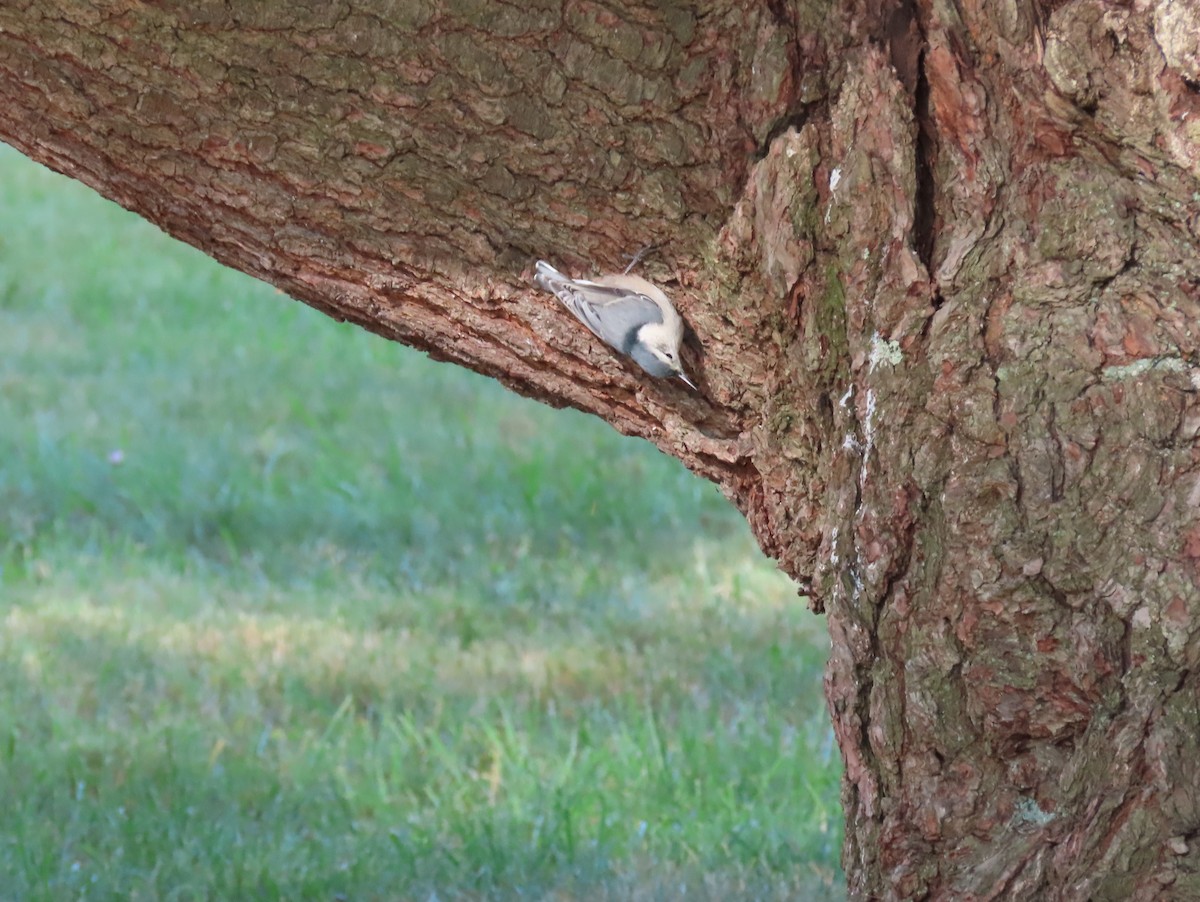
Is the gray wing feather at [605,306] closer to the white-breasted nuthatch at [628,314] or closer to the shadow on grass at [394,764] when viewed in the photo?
the white-breasted nuthatch at [628,314]

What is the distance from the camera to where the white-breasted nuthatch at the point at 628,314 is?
2.03 metres

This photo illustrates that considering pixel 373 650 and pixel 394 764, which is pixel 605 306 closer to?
pixel 394 764

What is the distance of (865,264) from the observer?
1904mm

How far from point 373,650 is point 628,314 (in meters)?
2.56

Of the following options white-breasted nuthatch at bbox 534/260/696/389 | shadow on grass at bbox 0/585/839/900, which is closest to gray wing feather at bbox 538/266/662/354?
white-breasted nuthatch at bbox 534/260/696/389

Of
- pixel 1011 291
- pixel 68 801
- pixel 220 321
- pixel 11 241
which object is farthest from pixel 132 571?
pixel 11 241

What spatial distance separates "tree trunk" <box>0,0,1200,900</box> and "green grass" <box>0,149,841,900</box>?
4.53 ft

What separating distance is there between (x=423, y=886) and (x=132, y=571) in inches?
81.3

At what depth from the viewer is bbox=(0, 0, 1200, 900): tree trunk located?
1.71 m

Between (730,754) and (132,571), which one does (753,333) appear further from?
(132,571)

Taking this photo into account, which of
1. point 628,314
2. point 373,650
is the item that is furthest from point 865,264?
point 373,650

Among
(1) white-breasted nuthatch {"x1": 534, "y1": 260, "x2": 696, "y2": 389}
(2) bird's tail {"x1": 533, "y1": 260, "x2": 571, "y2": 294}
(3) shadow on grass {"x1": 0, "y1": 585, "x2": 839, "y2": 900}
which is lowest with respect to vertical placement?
(3) shadow on grass {"x1": 0, "y1": 585, "x2": 839, "y2": 900}

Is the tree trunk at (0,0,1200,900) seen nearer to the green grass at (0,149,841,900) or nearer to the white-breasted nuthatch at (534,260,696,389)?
the white-breasted nuthatch at (534,260,696,389)

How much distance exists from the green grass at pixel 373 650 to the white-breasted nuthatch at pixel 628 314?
4.74ft
